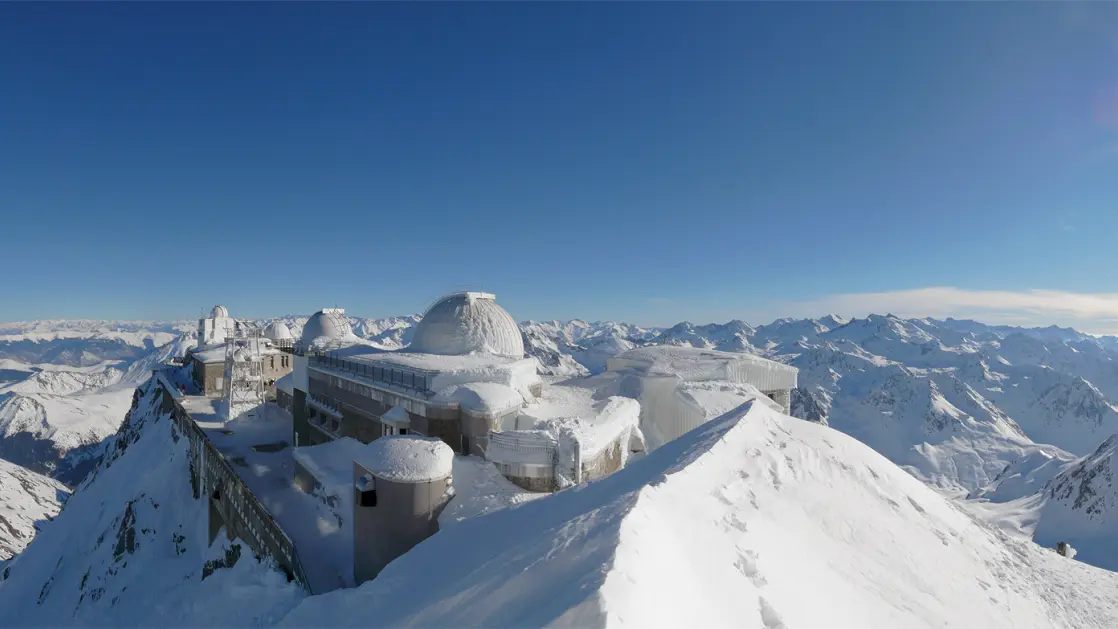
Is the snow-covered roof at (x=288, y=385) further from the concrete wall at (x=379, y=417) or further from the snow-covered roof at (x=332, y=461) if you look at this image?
the snow-covered roof at (x=332, y=461)

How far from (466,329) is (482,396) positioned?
781cm

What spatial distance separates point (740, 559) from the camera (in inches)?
311

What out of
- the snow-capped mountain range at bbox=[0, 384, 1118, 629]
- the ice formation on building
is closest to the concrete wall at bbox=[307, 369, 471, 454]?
the snow-capped mountain range at bbox=[0, 384, 1118, 629]

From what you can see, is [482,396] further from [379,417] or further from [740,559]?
[740,559]

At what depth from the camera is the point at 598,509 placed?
9016 mm

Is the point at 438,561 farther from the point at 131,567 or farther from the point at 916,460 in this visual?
the point at 916,460

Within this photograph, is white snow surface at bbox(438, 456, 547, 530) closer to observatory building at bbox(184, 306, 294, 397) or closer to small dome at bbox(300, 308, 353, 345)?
small dome at bbox(300, 308, 353, 345)

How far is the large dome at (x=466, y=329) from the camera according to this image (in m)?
28.1

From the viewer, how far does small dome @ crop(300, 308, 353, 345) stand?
50312 millimetres

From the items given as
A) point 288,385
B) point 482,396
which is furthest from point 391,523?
point 288,385

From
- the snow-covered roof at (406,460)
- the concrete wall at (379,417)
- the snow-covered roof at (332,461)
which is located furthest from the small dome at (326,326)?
the snow-covered roof at (406,460)

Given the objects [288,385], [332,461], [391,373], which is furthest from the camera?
[288,385]

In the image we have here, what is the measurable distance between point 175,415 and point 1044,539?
84394 millimetres

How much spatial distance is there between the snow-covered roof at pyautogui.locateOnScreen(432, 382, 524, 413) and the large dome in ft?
18.4
